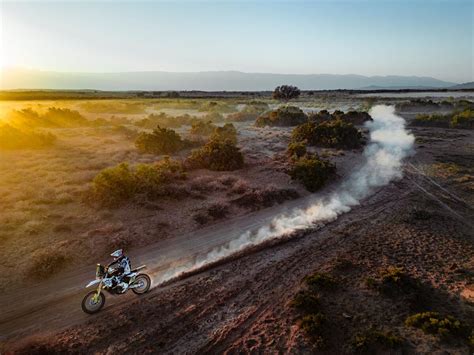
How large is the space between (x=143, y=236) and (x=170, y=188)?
4.85 m

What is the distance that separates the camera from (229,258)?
12.9 metres

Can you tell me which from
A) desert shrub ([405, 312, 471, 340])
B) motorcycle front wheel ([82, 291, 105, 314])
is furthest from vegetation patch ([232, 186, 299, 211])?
desert shrub ([405, 312, 471, 340])

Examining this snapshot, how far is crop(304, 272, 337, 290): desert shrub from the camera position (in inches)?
424

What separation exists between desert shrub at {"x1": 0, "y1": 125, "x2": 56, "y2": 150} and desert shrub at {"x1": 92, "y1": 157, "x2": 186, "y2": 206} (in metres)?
16.5

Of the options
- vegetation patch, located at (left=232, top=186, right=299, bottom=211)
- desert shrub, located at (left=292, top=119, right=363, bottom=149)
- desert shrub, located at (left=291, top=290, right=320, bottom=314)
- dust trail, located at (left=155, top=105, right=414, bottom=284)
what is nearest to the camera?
desert shrub, located at (left=291, top=290, right=320, bottom=314)

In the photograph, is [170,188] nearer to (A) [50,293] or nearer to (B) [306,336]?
(A) [50,293]

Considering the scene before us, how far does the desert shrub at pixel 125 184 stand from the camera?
17328mm

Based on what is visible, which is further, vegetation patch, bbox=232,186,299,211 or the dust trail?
vegetation patch, bbox=232,186,299,211

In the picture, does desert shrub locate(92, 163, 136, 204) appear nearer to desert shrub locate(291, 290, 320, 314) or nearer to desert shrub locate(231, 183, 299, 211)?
desert shrub locate(231, 183, 299, 211)

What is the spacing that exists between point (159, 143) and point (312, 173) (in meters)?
14.5

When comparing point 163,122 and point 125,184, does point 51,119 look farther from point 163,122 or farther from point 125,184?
point 125,184

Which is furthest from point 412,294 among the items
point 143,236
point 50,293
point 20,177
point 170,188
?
point 20,177

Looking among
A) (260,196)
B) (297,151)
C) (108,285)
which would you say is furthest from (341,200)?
(108,285)

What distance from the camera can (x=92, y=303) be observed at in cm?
985
